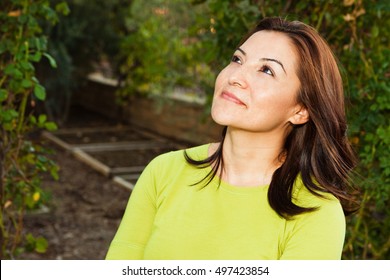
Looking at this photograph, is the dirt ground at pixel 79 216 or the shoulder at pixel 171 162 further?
the dirt ground at pixel 79 216

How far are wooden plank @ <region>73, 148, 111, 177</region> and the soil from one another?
0.06 metres

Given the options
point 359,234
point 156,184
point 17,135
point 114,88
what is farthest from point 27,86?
point 114,88

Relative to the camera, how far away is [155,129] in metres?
12.3

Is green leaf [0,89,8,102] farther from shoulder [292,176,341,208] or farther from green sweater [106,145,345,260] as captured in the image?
shoulder [292,176,341,208]

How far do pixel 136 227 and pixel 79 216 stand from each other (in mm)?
5217

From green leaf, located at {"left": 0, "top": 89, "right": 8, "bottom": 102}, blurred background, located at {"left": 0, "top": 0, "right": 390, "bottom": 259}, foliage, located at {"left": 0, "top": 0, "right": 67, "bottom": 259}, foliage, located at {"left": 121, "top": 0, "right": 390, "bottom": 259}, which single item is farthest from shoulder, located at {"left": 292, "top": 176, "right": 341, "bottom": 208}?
green leaf, located at {"left": 0, "top": 89, "right": 8, "bottom": 102}

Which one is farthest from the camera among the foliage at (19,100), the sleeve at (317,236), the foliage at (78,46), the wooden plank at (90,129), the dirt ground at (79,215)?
the wooden plank at (90,129)

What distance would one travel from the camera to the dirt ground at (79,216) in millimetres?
6219

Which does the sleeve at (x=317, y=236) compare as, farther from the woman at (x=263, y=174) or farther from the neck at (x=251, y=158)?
the neck at (x=251, y=158)

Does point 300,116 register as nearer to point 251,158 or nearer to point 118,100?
point 251,158

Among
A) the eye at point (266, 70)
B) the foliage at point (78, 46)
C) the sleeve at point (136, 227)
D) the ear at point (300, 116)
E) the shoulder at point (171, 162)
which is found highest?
→ the eye at point (266, 70)

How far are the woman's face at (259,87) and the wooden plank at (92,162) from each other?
7.16 m

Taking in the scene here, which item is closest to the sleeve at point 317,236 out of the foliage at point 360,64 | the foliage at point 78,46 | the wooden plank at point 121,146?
the foliage at point 360,64

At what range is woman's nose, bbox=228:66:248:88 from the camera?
78.7 inches
